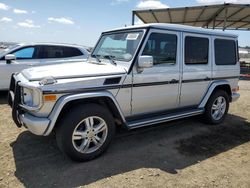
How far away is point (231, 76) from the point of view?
6.40 metres

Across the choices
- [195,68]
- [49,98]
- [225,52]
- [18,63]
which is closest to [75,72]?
[49,98]

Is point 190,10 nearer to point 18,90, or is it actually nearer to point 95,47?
point 95,47

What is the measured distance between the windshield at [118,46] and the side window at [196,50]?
121cm

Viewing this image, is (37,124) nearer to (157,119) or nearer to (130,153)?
(130,153)

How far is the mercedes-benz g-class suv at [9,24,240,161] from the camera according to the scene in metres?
3.82

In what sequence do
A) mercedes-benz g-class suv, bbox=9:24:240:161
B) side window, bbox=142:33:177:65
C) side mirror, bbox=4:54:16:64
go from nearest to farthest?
mercedes-benz g-class suv, bbox=9:24:240:161 → side window, bbox=142:33:177:65 → side mirror, bbox=4:54:16:64

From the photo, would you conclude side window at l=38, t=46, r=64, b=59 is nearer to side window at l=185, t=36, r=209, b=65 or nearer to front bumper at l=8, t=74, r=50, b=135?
front bumper at l=8, t=74, r=50, b=135

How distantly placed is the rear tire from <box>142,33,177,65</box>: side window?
1623 millimetres

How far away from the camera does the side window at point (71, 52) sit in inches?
357

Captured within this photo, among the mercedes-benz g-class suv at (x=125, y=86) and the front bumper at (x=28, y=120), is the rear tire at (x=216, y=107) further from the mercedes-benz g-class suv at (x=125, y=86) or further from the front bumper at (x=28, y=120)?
the front bumper at (x=28, y=120)

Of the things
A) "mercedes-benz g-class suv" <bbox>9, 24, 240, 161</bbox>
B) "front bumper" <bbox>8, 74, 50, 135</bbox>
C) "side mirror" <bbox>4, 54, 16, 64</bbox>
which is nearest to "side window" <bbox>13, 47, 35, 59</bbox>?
"side mirror" <bbox>4, 54, 16, 64</bbox>

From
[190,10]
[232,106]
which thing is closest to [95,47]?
[232,106]

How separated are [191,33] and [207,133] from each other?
210cm

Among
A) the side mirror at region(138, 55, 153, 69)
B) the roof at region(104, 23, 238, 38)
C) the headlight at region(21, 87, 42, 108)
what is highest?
the roof at region(104, 23, 238, 38)
